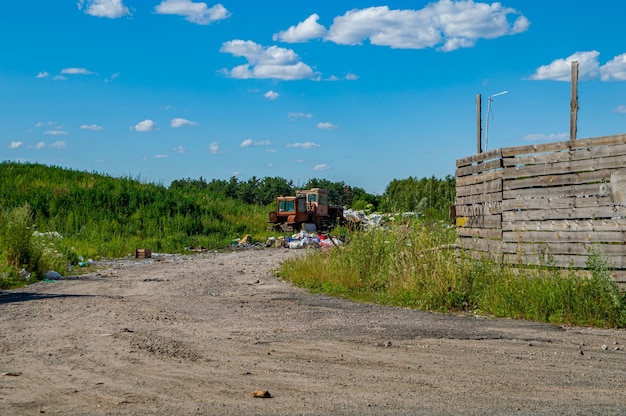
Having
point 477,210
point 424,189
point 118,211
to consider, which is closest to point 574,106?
point 477,210

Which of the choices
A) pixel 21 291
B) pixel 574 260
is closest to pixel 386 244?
pixel 574 260

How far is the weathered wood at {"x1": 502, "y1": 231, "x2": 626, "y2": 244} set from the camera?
1009 cm

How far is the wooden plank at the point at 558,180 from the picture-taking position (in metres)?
10.3

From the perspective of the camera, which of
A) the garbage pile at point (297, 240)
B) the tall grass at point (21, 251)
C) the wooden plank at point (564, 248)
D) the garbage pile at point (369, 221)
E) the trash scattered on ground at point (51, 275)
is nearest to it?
the wooden plank at point (564, 248)

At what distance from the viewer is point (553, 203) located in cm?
1089

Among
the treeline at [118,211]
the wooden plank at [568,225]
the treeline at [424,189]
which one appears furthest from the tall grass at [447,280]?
the treeline at [424,189]

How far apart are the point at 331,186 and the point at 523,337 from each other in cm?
4816

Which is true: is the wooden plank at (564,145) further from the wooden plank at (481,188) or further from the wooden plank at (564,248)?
the wooden plank at (564,248)

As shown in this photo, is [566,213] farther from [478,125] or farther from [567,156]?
[478,125]

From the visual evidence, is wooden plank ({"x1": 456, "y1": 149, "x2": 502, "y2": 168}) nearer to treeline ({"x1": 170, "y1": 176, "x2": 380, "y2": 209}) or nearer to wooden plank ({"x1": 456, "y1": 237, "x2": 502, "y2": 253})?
wooden plank ({"x1": 456, "y1": 237, "x2": 502, "y2": 253})

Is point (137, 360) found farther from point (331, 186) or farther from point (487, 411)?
point (331, 186)

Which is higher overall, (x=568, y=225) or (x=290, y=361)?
(x=568, y=225)

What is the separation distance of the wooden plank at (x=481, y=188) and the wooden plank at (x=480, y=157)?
46cm

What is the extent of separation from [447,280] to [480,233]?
1.54 metres
